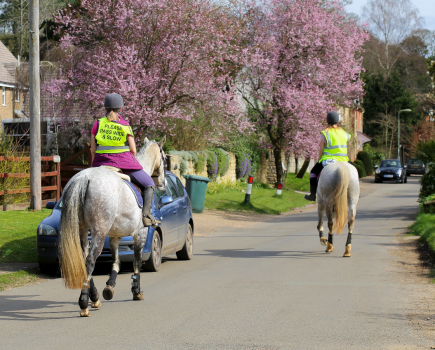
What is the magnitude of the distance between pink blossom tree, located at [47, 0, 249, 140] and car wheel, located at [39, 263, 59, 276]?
1142 cm

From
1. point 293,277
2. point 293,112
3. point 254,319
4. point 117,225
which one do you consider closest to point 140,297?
point 117,225

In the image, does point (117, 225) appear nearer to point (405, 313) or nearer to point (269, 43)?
point (405, 313)

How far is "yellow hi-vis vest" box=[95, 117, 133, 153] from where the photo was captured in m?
7.61

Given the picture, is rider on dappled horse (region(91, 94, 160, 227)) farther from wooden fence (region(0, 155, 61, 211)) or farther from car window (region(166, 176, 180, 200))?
wooden fence (region(0, 155, 61, 211))

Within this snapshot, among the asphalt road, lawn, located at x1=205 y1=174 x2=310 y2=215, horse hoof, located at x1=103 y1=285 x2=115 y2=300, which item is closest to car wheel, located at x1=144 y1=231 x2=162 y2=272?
the asphalt road

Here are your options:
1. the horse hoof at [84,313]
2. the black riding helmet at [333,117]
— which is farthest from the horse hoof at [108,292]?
the black riding helmet at [333,117]

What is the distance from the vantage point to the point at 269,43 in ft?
103

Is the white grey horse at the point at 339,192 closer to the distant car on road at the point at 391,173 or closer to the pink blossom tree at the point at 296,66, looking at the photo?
the pink blossom tree at the point at 296,66

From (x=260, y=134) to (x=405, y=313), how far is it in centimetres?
2869

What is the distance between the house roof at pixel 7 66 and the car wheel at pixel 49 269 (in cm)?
3124

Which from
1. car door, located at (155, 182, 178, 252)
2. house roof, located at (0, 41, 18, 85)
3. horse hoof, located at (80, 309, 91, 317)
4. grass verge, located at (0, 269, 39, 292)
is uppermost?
house roof, located at (0, 41, 18, 85)

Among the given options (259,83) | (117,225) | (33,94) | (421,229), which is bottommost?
(421,229)

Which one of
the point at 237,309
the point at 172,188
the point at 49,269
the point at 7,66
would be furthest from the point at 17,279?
the point at 7,66

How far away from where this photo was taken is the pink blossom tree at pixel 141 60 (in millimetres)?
21328
